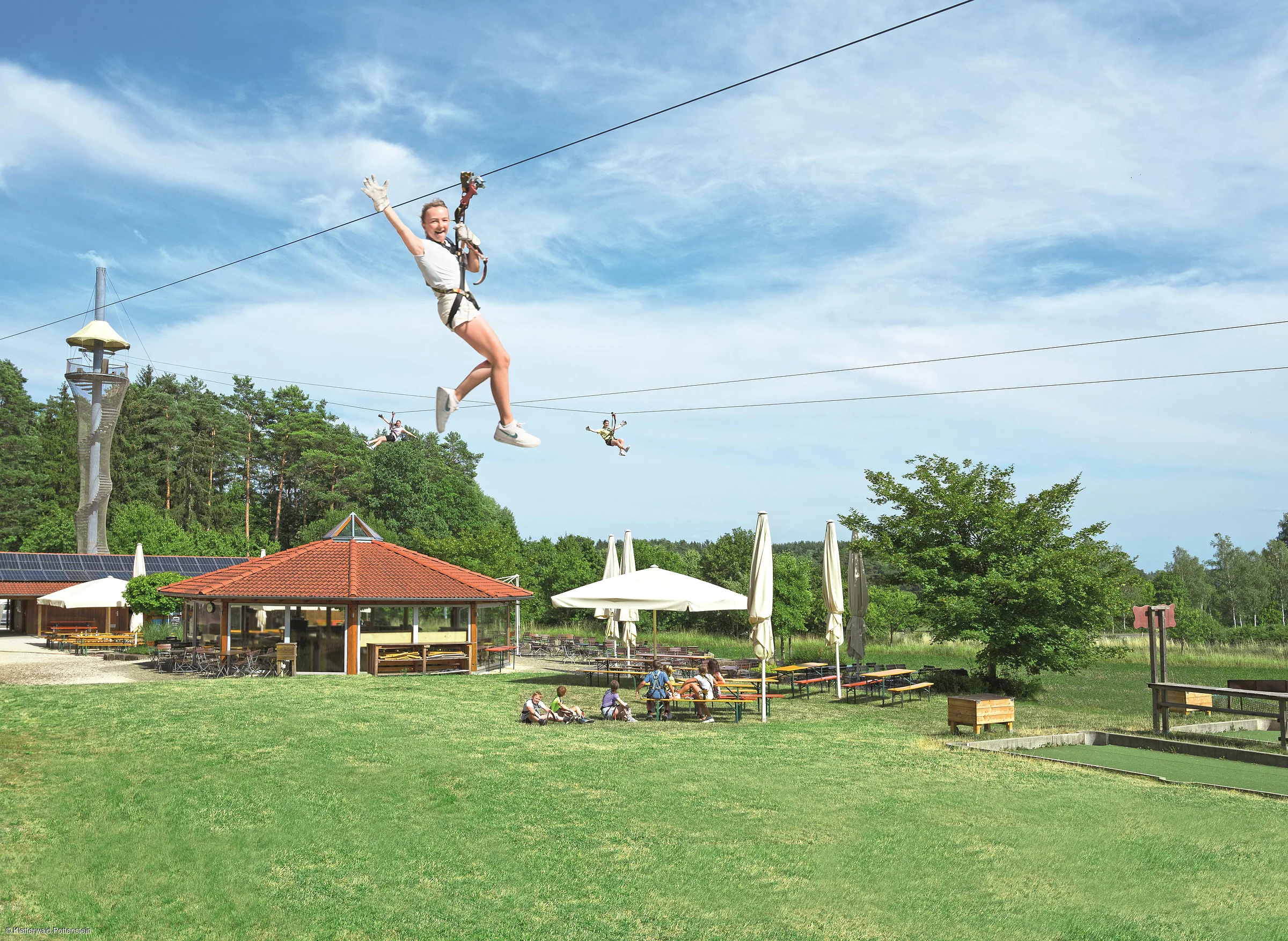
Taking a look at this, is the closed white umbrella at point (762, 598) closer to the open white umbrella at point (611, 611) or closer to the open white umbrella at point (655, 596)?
the open white umbrella at point (655, 596)

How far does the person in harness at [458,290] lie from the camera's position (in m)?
5.32

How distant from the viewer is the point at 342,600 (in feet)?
81.6

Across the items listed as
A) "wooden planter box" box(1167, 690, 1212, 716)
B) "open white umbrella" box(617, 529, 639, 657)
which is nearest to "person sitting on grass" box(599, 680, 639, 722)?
"open white umbrella" box(617, 529, 639, 657)

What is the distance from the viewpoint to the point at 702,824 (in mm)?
9195

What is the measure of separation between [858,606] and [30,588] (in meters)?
35.4

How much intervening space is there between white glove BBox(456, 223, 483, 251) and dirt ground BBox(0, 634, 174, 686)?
64.4 ft

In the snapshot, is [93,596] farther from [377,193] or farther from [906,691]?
[377,193]

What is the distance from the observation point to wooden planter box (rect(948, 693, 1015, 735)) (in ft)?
49.8

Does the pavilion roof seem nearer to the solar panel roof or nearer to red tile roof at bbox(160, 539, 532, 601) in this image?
red tile roof at bbox(160, 539, 532, 601)

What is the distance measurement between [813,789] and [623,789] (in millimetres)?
2214

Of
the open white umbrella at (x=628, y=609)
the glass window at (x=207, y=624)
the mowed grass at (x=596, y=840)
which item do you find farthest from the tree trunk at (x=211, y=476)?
the mowed grass at (x=596, y=840)

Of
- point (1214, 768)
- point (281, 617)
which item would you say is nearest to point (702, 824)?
point (1214, 768)

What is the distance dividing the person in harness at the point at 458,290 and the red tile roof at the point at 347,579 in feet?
67.9

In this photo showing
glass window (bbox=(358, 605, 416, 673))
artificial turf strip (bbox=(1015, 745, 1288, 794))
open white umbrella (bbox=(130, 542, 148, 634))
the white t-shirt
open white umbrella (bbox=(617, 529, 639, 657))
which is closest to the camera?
the white t-shirt
